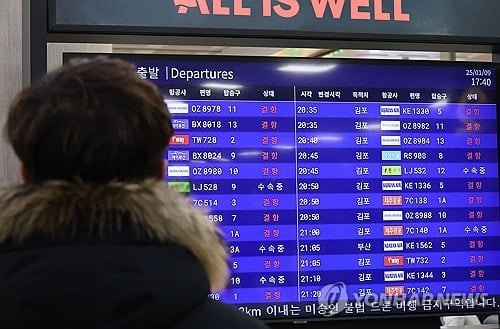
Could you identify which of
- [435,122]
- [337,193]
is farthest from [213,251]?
[435,122]

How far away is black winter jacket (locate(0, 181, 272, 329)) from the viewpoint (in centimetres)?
144

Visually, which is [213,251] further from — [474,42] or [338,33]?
[474,42]

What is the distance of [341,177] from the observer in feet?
9.76

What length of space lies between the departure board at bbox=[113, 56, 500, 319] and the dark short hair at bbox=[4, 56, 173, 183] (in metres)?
1.31

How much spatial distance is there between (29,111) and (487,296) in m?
1.97

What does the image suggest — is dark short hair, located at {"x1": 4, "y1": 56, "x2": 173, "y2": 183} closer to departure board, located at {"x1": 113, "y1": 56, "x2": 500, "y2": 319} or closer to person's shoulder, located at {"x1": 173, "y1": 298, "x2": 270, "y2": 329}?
person's shoulder, located at {"x1": 173, "y1": 298, "x2": 270, "y2": 329}

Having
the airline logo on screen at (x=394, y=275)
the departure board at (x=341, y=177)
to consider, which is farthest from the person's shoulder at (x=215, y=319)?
the airline logo on screen at (x=394, y=275)

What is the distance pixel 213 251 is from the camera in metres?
1.58

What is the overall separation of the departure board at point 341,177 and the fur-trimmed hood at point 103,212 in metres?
1.28

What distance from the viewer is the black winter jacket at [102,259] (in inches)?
56.5

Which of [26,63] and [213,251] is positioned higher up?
[26,63]

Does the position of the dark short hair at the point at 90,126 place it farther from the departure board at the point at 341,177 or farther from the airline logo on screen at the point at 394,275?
the airline logo on screen at the point at 394,275

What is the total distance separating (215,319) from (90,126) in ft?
1.20

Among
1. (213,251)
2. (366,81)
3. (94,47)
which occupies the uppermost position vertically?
(94,47)
